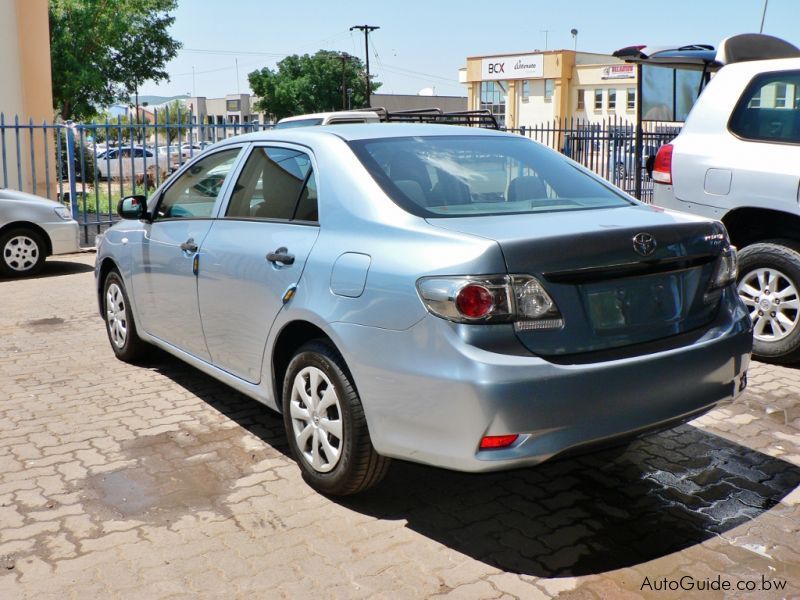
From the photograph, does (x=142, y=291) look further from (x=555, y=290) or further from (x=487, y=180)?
(x=555, y=290)

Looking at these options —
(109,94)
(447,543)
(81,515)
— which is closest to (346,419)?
(447,543)

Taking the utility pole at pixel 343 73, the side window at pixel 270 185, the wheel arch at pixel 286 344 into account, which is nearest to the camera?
the wheel arch at pixel 286 344

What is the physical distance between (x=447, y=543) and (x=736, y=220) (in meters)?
3.87

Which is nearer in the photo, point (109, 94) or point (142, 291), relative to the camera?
point (142, 291)

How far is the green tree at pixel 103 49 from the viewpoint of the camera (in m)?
35.2

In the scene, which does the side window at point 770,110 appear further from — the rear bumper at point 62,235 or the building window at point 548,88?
the building window at point 548,88

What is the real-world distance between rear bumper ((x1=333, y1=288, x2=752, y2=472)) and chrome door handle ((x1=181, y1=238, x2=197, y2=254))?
62.1 inches

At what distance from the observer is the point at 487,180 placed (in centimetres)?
404

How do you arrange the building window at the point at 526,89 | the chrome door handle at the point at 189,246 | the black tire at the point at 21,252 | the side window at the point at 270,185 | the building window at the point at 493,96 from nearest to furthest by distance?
the side window at the point at 270,185 → the chrome door handle at the point at 189,246 → the black tire at the point at 21,252 → the building window at the point at 526,89 → the building window at the point at 493,96

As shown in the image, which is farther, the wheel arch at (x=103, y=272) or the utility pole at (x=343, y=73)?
the utility pole at (x=343, y=73)

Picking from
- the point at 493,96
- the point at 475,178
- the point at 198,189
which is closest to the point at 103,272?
the point at 198,189

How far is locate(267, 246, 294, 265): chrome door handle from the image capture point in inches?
154

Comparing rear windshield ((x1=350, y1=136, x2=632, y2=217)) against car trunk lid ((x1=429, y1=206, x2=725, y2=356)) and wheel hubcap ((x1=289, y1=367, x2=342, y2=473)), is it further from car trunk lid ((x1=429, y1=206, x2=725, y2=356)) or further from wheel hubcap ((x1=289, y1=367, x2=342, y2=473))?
wheel hubcap ((x1=289, y1=367, x2=342, y2=473))

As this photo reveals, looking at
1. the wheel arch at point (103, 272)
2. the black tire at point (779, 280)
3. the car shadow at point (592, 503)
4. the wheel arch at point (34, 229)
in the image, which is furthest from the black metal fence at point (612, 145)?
the car shadow at point (592, 503)
